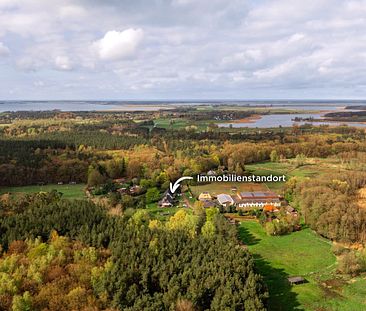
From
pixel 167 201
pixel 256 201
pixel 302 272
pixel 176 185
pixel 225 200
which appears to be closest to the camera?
pixel 302 272

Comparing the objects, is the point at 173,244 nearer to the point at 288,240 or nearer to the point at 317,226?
the point at 288,240

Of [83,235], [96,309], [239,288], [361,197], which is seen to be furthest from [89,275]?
[361,197]

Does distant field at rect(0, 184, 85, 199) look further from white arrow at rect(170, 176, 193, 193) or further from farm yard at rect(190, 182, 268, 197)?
farm yard at rect(190, 182, 268, 197)

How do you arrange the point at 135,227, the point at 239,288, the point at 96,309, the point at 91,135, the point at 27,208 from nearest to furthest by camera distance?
the point at 96,309
the point at 239,288
the point at 135,227
the point at 27,208
the point at 91,135

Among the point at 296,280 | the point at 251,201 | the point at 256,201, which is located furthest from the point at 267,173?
the point at 296,280

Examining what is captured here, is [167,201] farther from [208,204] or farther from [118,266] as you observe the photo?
[118,266]

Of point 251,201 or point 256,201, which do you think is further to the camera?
point 251,201

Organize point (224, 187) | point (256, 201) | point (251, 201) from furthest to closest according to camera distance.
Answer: point (224, 187) → point (251, 201) → point (256, 201)

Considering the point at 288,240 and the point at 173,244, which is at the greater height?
the point at 173,244
